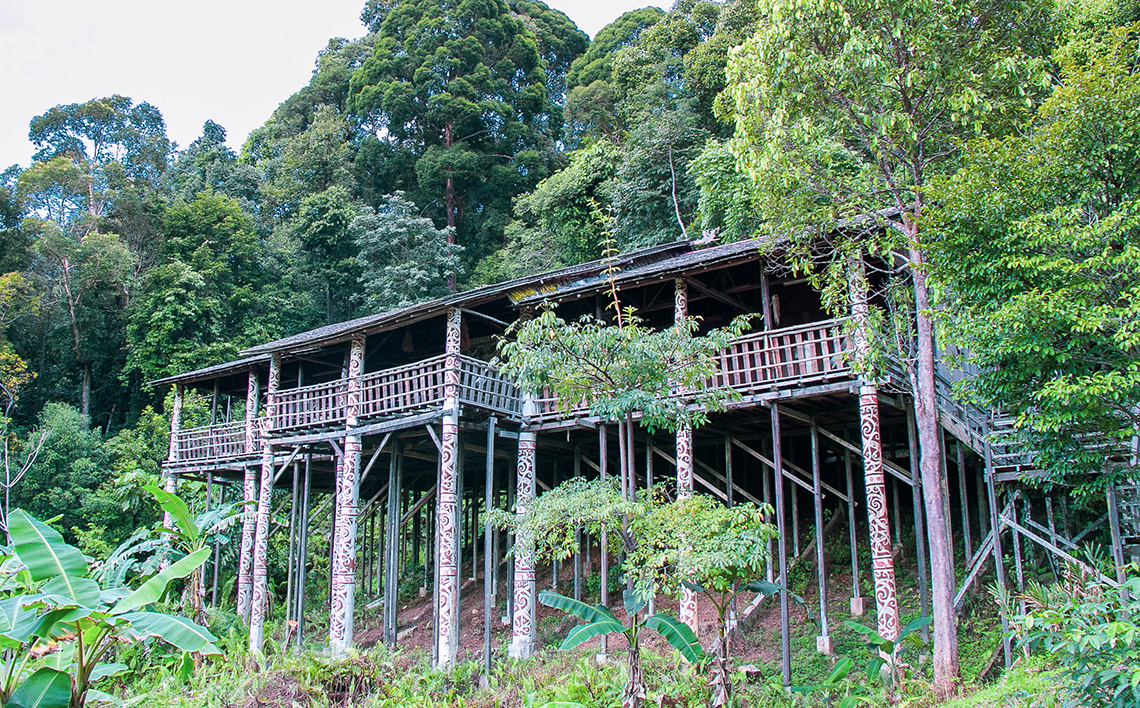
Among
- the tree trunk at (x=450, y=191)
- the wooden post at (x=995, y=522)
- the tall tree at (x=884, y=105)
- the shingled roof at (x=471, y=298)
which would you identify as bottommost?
the wooden post at (x=995, y=522)

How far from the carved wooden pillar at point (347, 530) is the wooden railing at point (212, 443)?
5306mm

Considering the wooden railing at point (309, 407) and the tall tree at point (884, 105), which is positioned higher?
the tall tree at point (884, 105)

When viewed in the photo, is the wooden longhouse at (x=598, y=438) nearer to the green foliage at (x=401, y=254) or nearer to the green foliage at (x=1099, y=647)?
the green foliage at (x=1099, y=647)

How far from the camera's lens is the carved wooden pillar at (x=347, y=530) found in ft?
49.1

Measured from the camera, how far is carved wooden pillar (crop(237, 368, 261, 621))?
64.2 feet

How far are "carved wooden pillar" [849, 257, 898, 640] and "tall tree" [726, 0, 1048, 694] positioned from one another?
37 centimetres

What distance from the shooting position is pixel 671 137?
88.6 ft

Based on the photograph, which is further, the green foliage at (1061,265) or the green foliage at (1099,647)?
the green foliage at (1061,265)

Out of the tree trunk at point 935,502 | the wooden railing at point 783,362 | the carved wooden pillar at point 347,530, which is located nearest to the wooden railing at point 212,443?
the carved wooden pillar at point 347,530

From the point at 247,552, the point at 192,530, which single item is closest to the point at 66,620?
the point at 192,530

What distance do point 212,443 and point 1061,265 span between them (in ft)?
60.2

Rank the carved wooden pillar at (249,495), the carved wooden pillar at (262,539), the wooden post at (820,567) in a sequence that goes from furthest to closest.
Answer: the carved wooden pillar at (249,495) < the carved wooden pillar at (262,539) < the wooden post at (820,567)

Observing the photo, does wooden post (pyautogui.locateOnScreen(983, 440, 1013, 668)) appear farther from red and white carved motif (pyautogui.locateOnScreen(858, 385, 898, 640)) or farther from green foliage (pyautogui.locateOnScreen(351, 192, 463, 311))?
green foliage (pyautogui.locateOnScreen(351, 192, 463, 311))

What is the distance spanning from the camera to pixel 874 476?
469 inches
